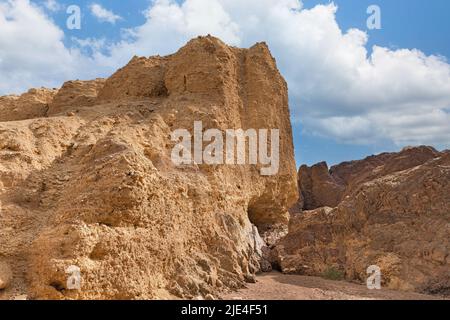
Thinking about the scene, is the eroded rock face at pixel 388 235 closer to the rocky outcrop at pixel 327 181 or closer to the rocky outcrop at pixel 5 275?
the rocky outcrop at pixel 5 275

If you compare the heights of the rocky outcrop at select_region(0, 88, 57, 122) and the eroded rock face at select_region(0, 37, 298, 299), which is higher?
the rocky outcrop at select_region(0, 88, 57, 122)

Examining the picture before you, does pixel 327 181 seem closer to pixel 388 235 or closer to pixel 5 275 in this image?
pixel 388 235

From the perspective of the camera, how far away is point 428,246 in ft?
36.2

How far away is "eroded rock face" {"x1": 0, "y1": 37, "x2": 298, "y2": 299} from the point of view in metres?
7.71

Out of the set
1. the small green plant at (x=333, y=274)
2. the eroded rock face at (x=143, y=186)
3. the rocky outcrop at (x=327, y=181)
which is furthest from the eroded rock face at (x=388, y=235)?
the rocky outcrop at (x=327, y=181)

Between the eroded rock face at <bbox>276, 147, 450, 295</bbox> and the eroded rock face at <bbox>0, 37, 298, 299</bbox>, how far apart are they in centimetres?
141

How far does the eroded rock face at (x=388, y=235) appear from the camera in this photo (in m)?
10.9

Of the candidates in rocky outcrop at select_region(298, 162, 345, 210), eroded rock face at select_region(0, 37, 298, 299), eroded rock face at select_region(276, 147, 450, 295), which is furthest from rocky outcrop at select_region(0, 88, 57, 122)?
rocky outcrop at select_region(298, 162, 345, 210)

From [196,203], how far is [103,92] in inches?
230

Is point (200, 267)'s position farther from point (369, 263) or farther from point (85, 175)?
point (369, 263)

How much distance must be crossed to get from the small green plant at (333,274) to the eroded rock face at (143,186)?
1926mm

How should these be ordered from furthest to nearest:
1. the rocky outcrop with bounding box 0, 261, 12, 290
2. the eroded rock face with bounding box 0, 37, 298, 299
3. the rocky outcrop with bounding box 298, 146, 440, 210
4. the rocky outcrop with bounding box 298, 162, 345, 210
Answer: the rocky outcrop with bounding box 298, 162, 345, 210
the rocky outcrop with bounding box 298, 146, 440, 210
the eroded rock face with bounding box 0, 37, 298, 299
the rocky outcrop with bounding box 0, 261, 12, 290

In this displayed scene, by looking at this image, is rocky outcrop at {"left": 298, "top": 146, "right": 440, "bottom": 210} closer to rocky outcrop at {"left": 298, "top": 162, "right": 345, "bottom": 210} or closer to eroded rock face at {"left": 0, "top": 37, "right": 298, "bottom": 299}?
rocky outcrop at {"left": 298, "top": 162, "right": 345, "bottom": 210}
